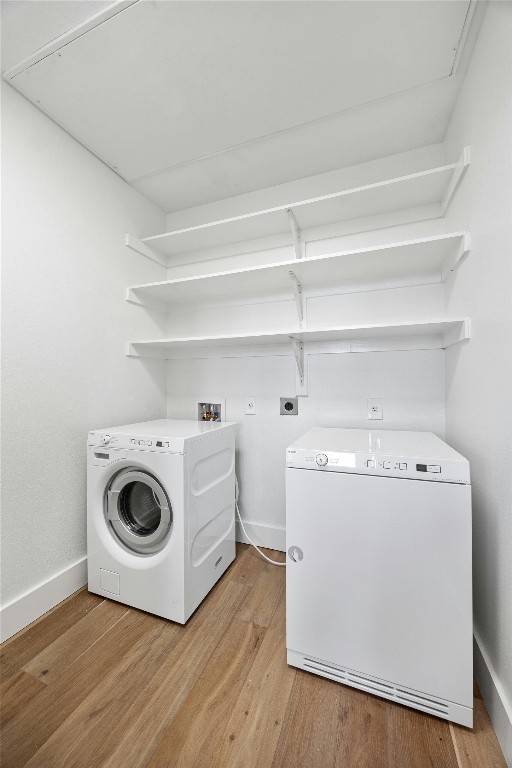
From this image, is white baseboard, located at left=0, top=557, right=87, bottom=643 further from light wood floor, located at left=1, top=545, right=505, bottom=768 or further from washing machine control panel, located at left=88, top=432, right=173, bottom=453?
washing machine control panel, located at left=88, top=432, right=173, bottom=453

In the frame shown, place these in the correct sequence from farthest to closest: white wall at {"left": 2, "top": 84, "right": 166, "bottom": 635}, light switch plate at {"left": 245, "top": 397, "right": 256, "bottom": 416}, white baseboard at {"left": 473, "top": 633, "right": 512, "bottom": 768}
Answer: light switch plate at {"left": 245, "top": 397, "right": 256, "bottom": 416} < white wall at {"left": 2, "top": 84, "right": 166, "bottom": 635} < white baseboard at {"left": 473, "top": 633, "right": 512, "bottom": 768}

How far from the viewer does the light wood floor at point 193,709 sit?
2.64 ft

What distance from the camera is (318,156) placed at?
1548mm

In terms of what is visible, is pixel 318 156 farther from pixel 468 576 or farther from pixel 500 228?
pixel 468 576

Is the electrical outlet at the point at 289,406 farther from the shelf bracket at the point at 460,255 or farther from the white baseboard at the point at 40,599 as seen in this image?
the white baseboard at the point at 40,599

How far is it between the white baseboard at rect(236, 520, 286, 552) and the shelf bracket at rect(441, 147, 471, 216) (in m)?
1.87

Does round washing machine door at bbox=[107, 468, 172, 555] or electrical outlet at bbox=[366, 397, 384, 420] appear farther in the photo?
electrical outlet at bbox=[366, 397, 384, 420]

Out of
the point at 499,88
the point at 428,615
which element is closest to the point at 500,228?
the point at 499,88

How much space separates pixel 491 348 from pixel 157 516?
1543mm

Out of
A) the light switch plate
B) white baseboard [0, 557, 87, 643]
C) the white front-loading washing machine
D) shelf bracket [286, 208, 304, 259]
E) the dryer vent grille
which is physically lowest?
the dryer vent grille

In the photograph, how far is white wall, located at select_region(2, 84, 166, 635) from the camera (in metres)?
1.21

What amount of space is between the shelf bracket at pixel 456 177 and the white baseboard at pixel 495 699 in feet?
5.54

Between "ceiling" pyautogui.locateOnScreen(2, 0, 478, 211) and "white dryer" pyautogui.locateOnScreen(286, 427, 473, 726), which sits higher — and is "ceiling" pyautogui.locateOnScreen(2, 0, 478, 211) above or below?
above

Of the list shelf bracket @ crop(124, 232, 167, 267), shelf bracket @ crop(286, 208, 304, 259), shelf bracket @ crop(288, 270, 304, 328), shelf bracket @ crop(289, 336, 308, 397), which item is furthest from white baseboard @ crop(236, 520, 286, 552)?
shelf bracket @ crop(124, 232, 167, 267)
